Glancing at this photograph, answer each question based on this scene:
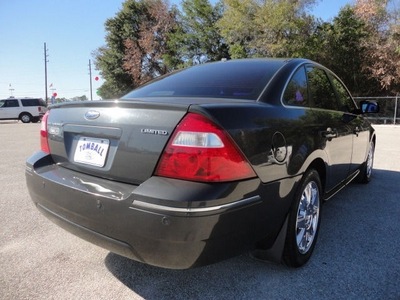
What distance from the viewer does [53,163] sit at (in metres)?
2.52

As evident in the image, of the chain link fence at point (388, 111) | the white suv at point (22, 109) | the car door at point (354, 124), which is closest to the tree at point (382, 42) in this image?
the chain link fence at point (388, 111)

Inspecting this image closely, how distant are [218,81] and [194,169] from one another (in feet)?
3.75

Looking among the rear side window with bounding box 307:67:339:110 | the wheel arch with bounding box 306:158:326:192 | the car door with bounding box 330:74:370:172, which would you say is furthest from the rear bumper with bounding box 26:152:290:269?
the car door with bounding box 330:74:370:172

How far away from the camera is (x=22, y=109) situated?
2409 centimetres

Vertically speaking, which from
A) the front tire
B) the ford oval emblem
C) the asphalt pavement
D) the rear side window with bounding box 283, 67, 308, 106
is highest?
the rear side window with bounding box 283, 67, 308, 106

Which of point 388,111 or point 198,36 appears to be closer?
point 388,111

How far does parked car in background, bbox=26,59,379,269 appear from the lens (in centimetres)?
179

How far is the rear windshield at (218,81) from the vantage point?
2504 millimetres

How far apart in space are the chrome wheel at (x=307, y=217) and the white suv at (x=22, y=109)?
80.1 ft

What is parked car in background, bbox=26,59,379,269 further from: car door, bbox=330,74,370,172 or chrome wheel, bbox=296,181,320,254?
car door, bbox=330,74,370,172

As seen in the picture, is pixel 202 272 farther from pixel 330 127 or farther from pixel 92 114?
pixel 330 127

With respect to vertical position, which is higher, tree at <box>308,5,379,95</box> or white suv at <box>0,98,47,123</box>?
tree at <box>308,5,379,95</box>

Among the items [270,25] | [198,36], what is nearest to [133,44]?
[198,36]

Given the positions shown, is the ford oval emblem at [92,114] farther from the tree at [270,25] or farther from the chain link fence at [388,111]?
the tree at [270,25]
